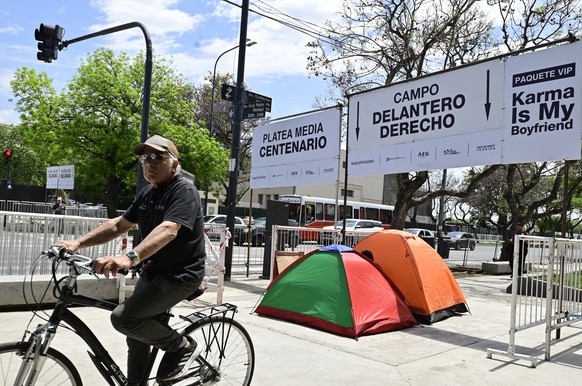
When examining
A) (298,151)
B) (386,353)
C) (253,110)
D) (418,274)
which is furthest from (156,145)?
(253,110)

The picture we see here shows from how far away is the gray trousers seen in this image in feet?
10.6

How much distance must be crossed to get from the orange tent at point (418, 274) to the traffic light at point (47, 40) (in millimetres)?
8942

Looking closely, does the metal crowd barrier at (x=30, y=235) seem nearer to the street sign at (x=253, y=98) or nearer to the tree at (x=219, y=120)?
the street sign at (x=253, y=98)

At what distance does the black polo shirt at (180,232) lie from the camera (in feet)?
10.8

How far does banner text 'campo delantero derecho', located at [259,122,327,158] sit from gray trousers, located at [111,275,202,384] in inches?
317

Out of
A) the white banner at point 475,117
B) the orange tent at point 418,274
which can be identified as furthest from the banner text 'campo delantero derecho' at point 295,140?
the orange tent at point 418,274

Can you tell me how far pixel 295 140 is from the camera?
38.8 feet

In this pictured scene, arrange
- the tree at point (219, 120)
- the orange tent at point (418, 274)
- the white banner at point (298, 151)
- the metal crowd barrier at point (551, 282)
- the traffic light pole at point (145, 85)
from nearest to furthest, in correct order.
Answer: the metal crowd barrier at point (551, 282), the orange tent at point (418, 274), the traffic light pole at point (145, 85), the white banner at point (298, 151), the tree at point (219, 120)

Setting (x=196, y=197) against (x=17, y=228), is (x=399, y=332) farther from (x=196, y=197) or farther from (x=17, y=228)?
(x=17, y=228)

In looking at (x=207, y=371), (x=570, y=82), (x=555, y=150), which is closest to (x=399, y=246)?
(x=555, y=150)

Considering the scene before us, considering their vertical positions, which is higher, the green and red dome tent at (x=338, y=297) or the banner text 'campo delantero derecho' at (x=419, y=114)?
the banner text 'campo delantero derecho' at (x=419, y=114)

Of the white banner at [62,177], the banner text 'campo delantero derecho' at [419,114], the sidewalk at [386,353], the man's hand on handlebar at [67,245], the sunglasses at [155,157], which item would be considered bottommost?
the sidewalk at [386,353]

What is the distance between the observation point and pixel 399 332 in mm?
7293

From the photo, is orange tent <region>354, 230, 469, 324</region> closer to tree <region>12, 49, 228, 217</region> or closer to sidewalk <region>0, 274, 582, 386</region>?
sidewalk <region>0, 274, 582, 386</region>
